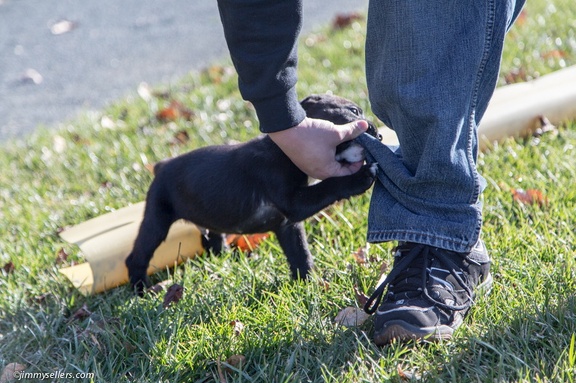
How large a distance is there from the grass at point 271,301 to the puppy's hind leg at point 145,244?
0.09 m

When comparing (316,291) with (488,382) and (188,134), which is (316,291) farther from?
(188,134)

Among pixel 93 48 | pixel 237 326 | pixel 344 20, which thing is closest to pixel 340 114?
pixel 237 326

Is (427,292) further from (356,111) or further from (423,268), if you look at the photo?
(356,111)

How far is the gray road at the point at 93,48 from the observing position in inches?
259

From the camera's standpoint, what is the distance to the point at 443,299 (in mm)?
2490

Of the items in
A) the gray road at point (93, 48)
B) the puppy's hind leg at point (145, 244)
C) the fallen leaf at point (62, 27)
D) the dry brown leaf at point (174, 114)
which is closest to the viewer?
the puppy's hind leg at point (145, 244)

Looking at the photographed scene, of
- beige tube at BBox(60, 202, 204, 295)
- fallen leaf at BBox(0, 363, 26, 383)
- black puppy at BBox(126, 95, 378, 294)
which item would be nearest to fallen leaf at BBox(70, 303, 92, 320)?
beige tube at BBox(60, 202, 204, 295)

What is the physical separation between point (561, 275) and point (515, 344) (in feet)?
1.47

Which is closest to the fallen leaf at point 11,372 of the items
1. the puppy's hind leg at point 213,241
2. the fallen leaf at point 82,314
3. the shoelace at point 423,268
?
the fallen leaf at point 82,314

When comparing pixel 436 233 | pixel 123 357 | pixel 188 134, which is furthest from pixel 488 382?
pixel 188 134

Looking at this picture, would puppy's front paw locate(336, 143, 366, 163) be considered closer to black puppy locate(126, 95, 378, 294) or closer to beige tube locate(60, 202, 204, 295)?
black puppy locate(126, 95, 378, 294)

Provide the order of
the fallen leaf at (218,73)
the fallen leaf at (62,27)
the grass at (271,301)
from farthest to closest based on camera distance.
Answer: the fallen leaf at (62,27) < the fallen leaf at (218,73) < the grass at (271,301)

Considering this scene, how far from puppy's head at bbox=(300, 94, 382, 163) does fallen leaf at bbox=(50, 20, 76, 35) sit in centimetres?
666

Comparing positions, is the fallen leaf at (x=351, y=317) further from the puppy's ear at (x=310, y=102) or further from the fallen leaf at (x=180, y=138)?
the fallen leaf at (x=180, y=138)
